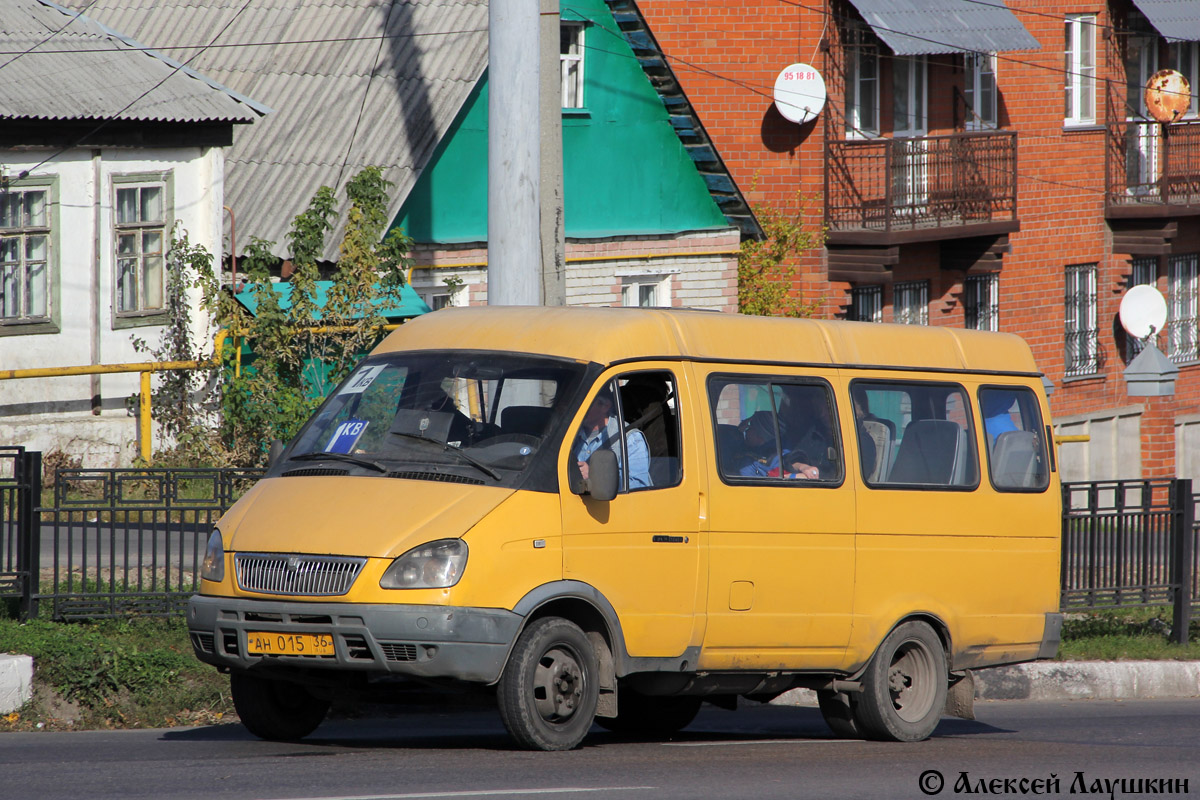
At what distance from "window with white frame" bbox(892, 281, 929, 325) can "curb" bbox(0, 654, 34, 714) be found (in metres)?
17.4

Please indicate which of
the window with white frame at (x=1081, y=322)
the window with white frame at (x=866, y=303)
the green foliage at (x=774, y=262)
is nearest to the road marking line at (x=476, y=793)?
the green foliage at (x=774, y=262)

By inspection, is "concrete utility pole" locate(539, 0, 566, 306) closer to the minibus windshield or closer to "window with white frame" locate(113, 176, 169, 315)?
the minibus windshield

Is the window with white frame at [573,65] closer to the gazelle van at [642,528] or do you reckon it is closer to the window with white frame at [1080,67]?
the window with white frame at [1080,67]

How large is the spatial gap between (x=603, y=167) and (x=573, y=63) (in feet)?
4.31

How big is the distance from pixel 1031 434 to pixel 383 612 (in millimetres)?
4669

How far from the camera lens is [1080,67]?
2738cm

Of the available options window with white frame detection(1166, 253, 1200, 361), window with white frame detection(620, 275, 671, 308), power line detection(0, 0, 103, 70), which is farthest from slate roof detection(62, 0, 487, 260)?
window with white frame detection(1166, 253, 1200, 361)

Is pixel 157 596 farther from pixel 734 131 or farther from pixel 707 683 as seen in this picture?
pixel 734 131

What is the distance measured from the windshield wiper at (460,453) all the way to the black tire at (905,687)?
2.75m

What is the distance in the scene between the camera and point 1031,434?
415 inches

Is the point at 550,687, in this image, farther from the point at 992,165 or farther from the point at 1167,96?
the point at 1167,96

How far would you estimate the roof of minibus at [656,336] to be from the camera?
8586 millimetres

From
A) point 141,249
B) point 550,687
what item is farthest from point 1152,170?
point 550,687

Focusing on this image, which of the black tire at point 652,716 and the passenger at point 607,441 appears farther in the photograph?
the black tire at point 652,716
